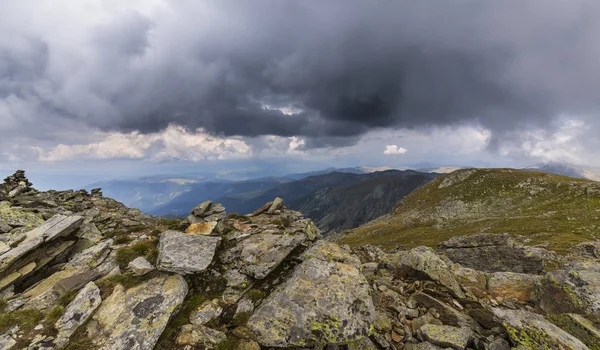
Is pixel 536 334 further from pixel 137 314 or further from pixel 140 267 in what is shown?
pixel 140 267

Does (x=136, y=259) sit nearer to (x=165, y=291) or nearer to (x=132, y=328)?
(x=165, y=291)

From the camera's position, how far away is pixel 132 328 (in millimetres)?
10453

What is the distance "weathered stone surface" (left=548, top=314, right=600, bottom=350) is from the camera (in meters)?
10.1

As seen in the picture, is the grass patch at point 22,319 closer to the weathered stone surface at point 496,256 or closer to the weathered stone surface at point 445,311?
the weathered stone surface at point 445,311

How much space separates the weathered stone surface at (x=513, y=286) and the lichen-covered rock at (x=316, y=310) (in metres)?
10.5

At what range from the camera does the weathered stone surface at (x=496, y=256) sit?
22.2 m

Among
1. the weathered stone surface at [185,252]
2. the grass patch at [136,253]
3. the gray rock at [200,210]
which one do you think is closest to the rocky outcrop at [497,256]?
the weathered stone surface at [185,252]

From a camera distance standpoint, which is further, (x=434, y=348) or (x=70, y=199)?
(x=70, y=199)

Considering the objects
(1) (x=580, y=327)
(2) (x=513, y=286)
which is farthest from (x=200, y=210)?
(2) (x=513, y=286)

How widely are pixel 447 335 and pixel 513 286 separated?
977 centimetres

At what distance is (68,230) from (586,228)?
92.7 m

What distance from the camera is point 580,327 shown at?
420 inches

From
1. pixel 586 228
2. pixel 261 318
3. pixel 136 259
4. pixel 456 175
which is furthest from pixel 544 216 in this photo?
pixel 136 259

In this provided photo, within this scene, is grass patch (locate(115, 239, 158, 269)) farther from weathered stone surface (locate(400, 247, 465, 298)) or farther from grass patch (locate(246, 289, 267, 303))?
weathered stone surface (locate(400, 247, 465, 298))
